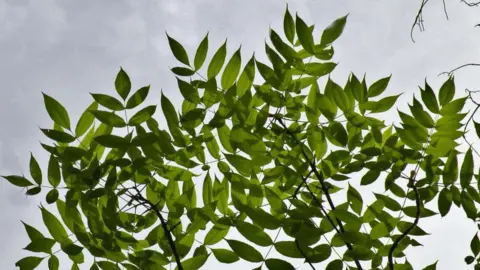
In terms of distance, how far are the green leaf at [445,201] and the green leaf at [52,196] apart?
1120mm

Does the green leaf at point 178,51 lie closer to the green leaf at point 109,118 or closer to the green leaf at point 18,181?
the green leaf at point 109,118

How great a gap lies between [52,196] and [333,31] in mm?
967

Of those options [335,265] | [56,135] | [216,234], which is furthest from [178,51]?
[335,265]

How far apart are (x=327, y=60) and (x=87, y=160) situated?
2.50ft

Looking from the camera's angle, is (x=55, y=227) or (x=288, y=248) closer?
(x=288, y=248)

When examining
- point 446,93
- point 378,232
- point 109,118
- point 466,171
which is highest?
point 446,93

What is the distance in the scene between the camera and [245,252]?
5.16ft

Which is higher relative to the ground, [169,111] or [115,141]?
[169,111]

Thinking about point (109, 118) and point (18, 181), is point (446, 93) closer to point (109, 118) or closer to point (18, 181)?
point (109, 118)

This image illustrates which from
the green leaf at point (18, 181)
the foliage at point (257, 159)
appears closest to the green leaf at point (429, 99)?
the foliage at point (257, 159)

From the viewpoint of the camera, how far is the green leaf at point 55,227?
1721 mm

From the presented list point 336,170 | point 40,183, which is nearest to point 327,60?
point 336,170

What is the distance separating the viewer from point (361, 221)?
1547 mm

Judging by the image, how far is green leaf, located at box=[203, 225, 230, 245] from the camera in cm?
165
